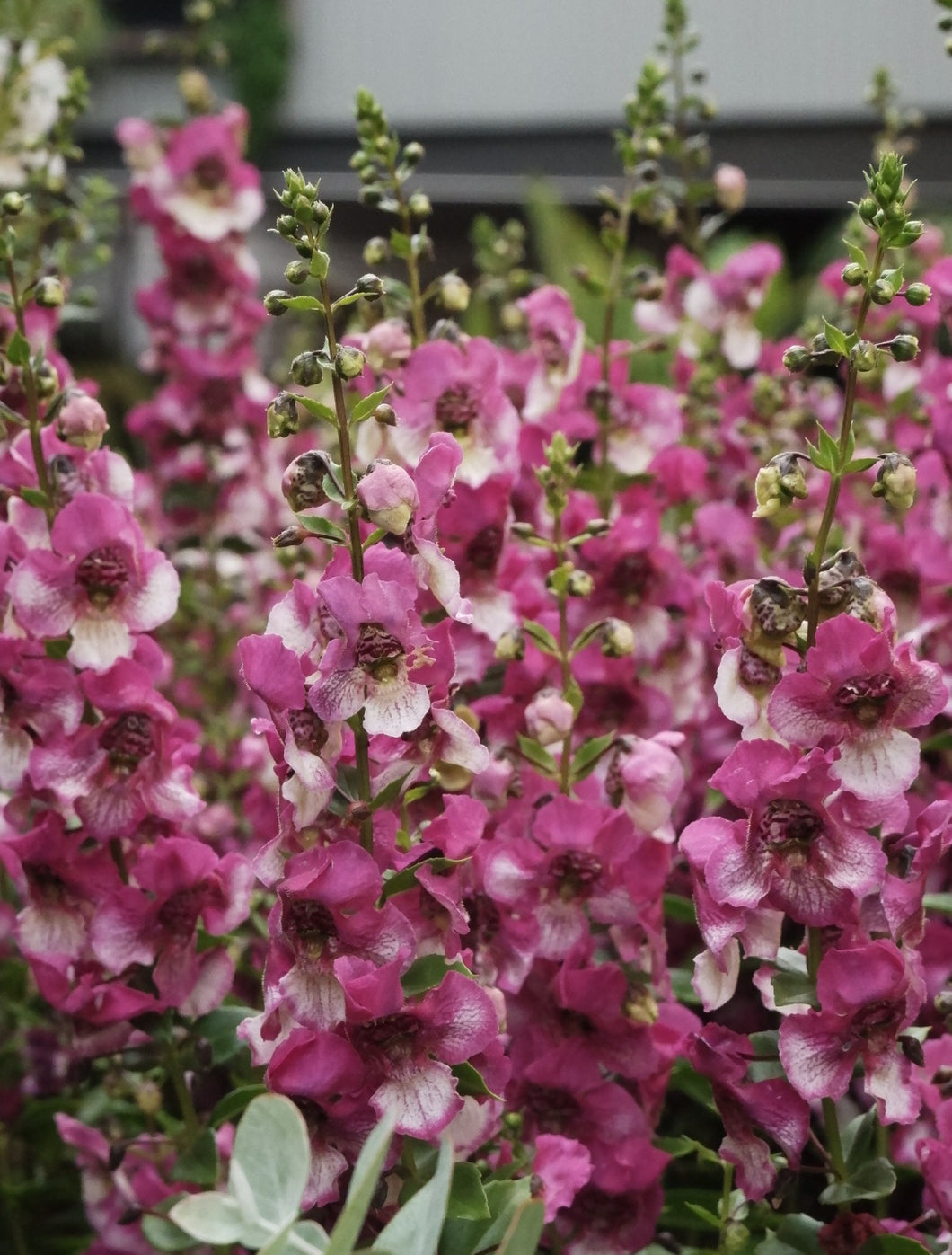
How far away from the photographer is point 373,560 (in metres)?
0.44

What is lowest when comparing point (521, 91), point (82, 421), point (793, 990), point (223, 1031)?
point (521, 91)

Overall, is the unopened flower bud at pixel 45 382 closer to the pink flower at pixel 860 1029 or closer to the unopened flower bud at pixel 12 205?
the unopened flower bud at pixel 12 205

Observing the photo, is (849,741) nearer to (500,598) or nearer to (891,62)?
(500,598)

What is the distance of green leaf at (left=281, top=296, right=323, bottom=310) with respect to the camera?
0.43 m

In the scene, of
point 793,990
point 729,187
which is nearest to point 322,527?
point 793,990

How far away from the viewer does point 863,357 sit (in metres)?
0.43

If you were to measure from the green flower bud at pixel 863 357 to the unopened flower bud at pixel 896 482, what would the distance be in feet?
0.12

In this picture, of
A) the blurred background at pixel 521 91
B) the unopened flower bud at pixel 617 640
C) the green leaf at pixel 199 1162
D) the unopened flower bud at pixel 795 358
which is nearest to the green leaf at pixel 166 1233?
the green leaf at pixel 199 1162

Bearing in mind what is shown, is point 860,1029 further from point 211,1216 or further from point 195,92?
point 195,92

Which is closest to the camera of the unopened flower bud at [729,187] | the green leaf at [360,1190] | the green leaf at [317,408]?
the green leaf at [360,1190]

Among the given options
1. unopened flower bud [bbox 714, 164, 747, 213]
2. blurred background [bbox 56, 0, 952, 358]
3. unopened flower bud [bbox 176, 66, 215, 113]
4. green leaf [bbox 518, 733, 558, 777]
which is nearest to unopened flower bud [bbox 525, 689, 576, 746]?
green leaf [bbox 518, 733, 558, 777]

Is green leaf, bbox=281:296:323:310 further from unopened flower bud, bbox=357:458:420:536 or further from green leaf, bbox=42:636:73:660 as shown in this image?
green leaf, bbox=42:636:73:660

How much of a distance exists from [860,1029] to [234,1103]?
0.23 m

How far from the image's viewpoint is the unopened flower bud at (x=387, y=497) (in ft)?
1.42
